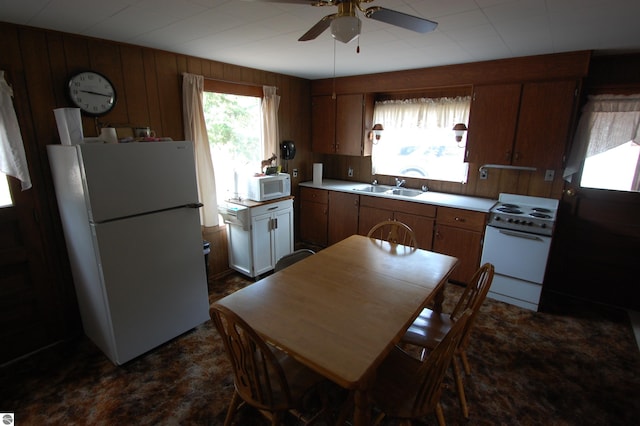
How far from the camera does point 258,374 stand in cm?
141

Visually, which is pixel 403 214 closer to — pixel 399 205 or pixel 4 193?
pixel 399 205

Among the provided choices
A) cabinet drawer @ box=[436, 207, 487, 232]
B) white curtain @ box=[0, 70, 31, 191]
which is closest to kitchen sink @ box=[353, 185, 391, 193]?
cabinet drawer @ box=[436, 207, 487, 232]

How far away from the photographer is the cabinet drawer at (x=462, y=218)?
3123 millimetres

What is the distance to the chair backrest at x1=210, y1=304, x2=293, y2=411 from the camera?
1.30 metres

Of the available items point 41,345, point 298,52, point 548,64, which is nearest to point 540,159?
point 548,64

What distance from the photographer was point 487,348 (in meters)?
2.45

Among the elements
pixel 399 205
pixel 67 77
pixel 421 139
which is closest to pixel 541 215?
pixel 399 205

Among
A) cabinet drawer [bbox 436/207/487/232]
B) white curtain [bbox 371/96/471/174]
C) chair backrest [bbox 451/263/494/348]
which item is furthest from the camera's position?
white curtain [bbox 371/96/471/174]

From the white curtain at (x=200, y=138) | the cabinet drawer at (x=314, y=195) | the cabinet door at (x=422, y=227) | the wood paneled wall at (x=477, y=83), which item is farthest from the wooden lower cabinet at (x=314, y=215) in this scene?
the white curtain at (x=200, y=138)

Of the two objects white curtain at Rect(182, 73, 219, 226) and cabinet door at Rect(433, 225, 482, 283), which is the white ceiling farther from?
cabinet door at Rect(433, 225, 482, 283)

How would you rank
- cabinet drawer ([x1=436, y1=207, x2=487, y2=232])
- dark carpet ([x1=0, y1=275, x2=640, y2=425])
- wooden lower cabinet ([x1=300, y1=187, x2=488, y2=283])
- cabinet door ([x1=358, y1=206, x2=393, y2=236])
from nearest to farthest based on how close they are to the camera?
dark carpet ([x1=0, y1=275, x2=640, y2=425]), cabinet drawer ([x1=436, y1=207, x2=487, y2=232]), wooden lower cabinet ([x1=300, y1=187, x2=488, y2=283]), cabinet door ([x1=358, y1=206, x2=393, y2=236])

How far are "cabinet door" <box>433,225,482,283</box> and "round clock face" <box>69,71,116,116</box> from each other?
10.4 feet

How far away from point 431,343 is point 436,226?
178 cm

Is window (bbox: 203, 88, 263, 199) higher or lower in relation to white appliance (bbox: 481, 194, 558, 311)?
higher
